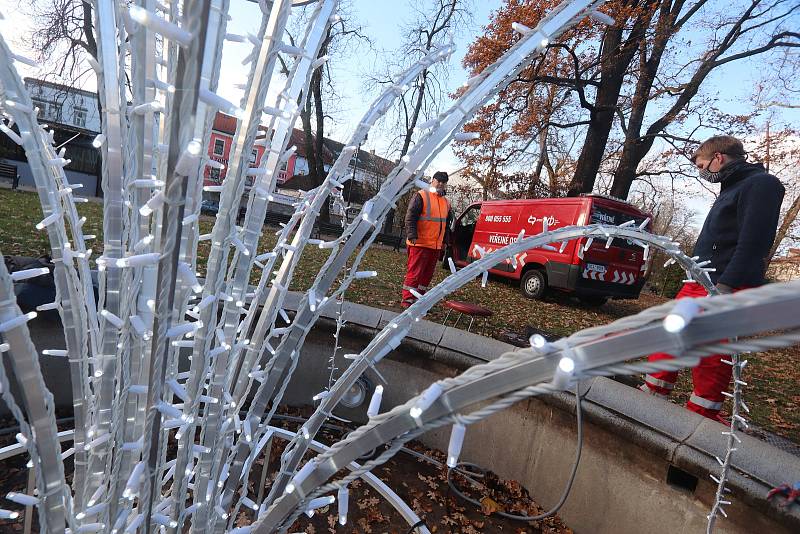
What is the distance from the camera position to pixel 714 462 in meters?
1.73

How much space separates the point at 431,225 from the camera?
512cm

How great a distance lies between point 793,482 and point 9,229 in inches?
343

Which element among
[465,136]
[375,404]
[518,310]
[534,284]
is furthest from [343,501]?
[534,284]

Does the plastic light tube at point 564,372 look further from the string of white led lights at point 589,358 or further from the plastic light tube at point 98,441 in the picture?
the plastic light tube at point 98,441

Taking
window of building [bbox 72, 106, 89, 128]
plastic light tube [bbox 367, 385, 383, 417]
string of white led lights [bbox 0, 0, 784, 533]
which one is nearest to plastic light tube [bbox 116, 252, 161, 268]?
string of white led lights [bbox 0, 0, 784, 533]

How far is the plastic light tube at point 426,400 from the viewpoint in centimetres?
51

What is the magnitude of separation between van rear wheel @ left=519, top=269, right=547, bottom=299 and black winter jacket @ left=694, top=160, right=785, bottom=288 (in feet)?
18.6

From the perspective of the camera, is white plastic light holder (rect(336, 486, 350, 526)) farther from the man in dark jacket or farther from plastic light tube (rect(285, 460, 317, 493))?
the man in dark jacket

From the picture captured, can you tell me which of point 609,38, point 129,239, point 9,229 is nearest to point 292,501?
point 129,239

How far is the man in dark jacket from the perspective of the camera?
96.8 inches

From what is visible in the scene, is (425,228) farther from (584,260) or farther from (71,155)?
(71,155)

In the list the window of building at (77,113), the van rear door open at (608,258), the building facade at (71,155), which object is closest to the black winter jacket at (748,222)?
the van rear door open at (608,258)

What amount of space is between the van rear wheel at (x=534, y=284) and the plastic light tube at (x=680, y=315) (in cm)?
836

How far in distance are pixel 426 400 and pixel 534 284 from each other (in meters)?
8.52
